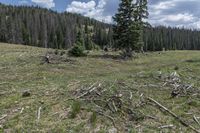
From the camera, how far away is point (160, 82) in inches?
588

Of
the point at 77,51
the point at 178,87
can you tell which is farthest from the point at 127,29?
the point at 178,87

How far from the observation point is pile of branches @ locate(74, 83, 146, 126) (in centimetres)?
1080

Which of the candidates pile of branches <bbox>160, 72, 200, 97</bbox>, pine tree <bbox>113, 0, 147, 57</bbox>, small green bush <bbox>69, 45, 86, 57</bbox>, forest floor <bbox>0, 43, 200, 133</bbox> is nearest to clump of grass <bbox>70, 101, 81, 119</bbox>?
forest floor <bbox>0, 43, 200, 133</bbox>

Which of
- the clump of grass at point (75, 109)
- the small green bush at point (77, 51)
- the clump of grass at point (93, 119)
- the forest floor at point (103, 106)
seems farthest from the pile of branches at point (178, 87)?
the small green bush at point (77, 51)

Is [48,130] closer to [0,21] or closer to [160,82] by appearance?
[160,82]

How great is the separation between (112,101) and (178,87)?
12.3ft

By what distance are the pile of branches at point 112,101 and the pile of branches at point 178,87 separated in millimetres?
1829

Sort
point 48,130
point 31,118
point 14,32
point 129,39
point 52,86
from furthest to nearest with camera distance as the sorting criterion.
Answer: point 14,32, point 129,39, point 52,86, point 31,118, point 48,130

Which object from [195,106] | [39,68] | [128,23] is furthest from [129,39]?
[195,106]

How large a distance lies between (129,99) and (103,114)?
1.56 meters

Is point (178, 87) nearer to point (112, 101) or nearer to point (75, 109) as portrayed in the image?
point (112, 101)

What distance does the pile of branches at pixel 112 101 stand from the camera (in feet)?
35.4

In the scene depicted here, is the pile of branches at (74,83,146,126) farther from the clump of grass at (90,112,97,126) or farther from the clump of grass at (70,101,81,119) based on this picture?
the clump of grass at (70,101,81,119)

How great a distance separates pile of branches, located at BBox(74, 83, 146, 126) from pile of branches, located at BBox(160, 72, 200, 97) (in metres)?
1.83
